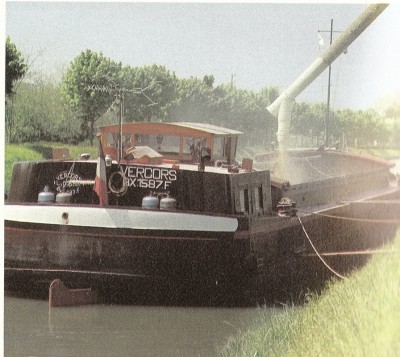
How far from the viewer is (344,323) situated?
172 inches

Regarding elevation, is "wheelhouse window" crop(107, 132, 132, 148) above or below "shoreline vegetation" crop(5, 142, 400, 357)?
above

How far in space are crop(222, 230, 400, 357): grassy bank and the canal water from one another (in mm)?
85

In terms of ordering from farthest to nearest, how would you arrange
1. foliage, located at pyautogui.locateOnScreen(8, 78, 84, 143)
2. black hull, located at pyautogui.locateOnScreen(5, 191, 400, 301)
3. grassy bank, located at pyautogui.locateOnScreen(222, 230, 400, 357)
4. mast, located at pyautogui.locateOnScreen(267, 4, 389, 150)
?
foliage, located at pyautogui.locateOnScreen(8, 78, 84, 143), black hull, located at pyautogui.locateOnScreen(5, 191, 400, 301), mast, located at pyautogui.locateOnScreen(267, 4, 389, 150), grassy bank, located at pyautogui.locateOnScreen(222, 230, 400, 357)

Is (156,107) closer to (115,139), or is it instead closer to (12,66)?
(115,139)

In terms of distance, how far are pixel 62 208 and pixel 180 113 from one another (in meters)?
0.61

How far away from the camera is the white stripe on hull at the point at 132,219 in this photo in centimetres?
473

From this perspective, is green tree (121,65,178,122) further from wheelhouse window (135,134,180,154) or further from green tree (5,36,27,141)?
green tree (5,36,27,141)

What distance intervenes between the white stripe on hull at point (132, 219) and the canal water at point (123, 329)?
32 centimetres

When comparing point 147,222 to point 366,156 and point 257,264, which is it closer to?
point 257,264

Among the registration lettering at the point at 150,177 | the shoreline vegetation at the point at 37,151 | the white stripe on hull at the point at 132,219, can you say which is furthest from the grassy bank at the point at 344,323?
the registration lettering at the point at 150,177

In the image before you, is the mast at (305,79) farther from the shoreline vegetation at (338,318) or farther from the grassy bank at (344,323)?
the grassy bank at (344,323)

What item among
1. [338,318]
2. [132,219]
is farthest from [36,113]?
[338,318]

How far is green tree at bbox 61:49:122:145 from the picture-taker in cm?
470

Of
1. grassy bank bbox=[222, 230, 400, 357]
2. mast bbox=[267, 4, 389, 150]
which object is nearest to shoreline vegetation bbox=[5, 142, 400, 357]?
grassy bank bbox=[222, 230, 400, 357]
